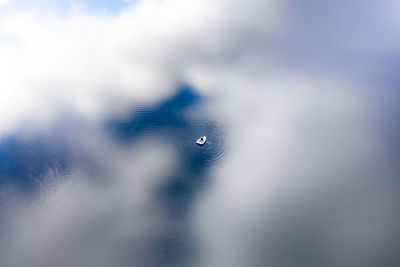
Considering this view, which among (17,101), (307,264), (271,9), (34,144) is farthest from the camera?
(271,9)

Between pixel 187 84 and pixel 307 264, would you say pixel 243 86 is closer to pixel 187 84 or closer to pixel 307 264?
pixel 187 84

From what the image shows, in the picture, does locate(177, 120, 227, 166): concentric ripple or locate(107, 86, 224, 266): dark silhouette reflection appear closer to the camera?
locate(107, 86, 224, 266): dark silhouette reflection

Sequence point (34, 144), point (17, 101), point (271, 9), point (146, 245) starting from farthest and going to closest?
point (271, 9) < point (17, 101) < point (34, 144) < point (146, 245)

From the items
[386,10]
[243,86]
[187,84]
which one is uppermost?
[386,10]

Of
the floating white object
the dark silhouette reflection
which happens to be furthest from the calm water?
the floating white object

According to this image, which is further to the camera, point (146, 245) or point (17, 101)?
point (17, 101)

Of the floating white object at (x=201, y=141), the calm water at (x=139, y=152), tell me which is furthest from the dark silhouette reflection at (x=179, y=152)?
the floating white object at (x=201, y=141)

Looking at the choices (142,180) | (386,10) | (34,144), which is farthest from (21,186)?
(386,10)

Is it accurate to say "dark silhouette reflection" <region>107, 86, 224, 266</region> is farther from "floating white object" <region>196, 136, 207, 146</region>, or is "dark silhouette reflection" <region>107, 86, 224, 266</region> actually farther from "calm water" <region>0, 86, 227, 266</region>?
"floating white object" <region>196, 136, 207, 146</region>

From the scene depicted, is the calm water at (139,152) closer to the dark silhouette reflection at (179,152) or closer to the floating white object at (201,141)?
the dark silhouette reflection at (179,152)
